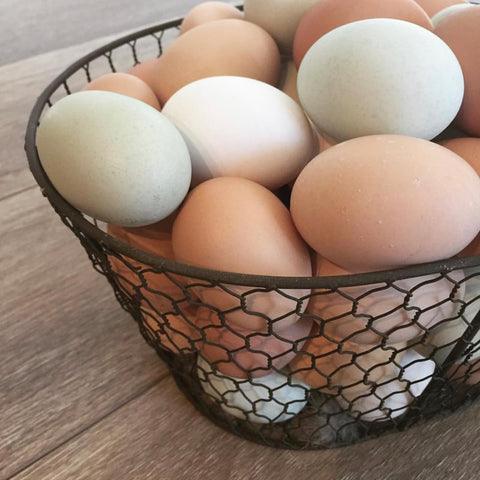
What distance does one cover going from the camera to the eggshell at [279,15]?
1.31 feet

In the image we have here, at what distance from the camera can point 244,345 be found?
1.06ft

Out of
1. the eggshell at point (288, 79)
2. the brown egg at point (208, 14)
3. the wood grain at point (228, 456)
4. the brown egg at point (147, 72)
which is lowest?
the wood grain at point (228, 456)

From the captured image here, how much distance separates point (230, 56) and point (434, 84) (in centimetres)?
15

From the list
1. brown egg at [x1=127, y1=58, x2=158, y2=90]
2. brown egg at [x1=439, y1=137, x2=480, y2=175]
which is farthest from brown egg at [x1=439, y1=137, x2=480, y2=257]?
brown egg at [x1=127, y1=58, x2=158, y2=90]

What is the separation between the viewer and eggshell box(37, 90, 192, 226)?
28 cm

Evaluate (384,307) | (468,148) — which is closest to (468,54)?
(468,148)

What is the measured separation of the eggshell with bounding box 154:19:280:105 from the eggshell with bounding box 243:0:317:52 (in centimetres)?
2

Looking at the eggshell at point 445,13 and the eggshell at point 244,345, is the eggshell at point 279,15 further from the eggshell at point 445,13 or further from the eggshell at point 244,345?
the eggshell at point 244,345

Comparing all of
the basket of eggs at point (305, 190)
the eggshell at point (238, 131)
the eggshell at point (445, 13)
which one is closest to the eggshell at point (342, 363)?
the basket of eggs at point (305, 190)

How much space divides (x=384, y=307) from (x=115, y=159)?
0.16 meters

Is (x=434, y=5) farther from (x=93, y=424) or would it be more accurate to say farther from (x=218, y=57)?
(x=93, y=424)

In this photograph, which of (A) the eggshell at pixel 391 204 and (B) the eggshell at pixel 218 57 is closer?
(A) the eggshell at pixel 391 204

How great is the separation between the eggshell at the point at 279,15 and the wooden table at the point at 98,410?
0.27 m

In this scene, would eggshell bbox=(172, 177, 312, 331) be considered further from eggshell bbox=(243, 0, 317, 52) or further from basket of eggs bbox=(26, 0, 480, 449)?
eggshell bbox=(243, 0, 317, 52)
